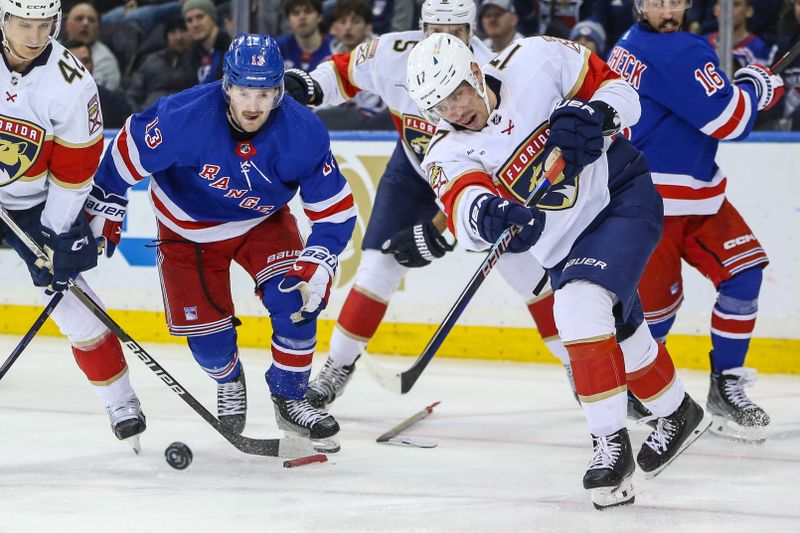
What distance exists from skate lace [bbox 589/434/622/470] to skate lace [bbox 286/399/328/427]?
916 millimetres

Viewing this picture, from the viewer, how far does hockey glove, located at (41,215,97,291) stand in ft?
10.2

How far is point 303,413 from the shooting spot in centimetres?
337

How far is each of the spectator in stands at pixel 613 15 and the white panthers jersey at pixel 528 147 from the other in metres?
2.48

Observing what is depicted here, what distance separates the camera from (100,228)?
3285mm

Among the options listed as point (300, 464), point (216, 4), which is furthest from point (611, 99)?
point (216, 4)

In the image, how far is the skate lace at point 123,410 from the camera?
3311mm

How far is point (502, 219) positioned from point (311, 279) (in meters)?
0.70

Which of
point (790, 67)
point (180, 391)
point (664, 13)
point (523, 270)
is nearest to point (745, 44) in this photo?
point (790, 67)

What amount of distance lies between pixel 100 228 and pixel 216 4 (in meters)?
2.90

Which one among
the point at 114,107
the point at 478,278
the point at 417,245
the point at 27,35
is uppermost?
the point at 27,35

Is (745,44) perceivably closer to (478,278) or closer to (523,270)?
(523,270)

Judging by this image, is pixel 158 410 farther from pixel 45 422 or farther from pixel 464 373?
pixel 464 373

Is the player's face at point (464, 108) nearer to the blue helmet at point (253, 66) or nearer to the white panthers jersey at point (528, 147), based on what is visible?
the white panthers jersey at point (528, 147)

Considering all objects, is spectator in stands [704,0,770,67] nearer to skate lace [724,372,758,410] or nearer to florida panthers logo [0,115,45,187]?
skate lace [724,372,758,410]
